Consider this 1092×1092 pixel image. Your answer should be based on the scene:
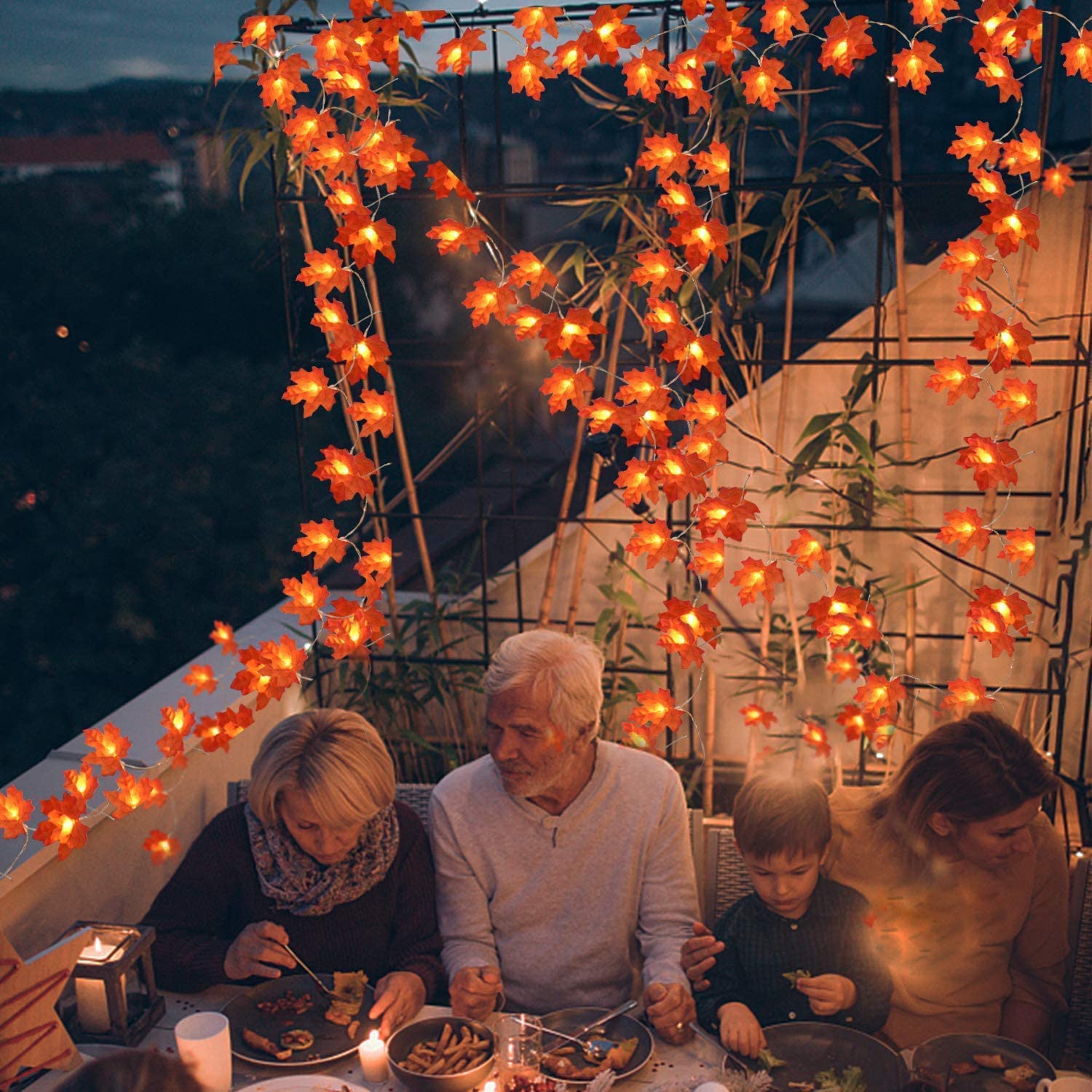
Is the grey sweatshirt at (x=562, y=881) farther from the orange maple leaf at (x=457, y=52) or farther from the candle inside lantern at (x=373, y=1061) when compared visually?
the orange maple leaf at (x=457, y=52)

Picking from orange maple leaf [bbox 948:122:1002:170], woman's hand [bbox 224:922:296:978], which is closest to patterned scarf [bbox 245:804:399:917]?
woman's hand [bbox 224:922:296:978]

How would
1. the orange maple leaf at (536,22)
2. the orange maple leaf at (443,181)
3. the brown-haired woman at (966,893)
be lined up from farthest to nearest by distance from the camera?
1. the orange maple leaf at (443,181)
2. the orange maple leaf at (536,22)
3. the brown-haired woman at (966,893)

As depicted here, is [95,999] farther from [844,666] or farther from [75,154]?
[75,154]

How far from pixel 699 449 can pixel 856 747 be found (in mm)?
1154

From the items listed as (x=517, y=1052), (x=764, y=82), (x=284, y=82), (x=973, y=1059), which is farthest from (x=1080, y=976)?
(x=284, y=82)

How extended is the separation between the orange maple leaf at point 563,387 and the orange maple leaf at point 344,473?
15.5 inches

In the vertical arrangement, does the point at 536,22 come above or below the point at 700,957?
above

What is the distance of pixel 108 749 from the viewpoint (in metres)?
2.29

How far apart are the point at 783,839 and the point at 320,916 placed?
83cm

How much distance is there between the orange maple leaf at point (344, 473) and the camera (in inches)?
92.4

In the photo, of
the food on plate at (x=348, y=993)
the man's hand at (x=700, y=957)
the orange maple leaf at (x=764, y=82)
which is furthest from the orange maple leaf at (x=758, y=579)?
the food on plate at (x=348, y=993)

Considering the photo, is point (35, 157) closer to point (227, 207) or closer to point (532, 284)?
point (227, 207)

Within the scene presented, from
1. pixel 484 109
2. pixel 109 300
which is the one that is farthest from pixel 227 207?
pixel 484 109

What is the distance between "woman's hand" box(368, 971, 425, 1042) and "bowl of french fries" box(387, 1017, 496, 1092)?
0.19 feet
